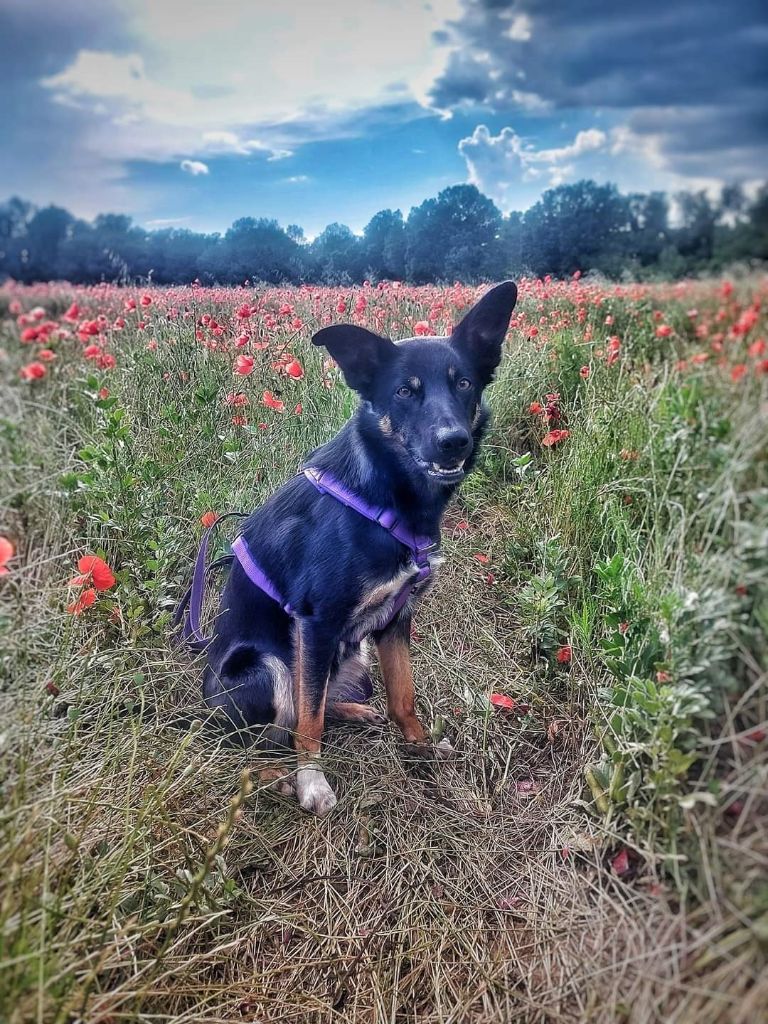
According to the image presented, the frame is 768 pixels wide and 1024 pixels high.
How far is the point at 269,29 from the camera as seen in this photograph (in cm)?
240

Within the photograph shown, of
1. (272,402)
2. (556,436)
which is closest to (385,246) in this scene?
(272,402)

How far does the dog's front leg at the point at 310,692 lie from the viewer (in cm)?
238

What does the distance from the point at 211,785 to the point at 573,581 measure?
1603mm

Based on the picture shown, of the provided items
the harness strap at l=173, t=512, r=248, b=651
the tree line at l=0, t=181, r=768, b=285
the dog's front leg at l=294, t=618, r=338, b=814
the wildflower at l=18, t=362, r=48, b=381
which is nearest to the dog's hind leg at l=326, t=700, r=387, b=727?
the dog's front leg at l=294, t=618, r=338, b=814

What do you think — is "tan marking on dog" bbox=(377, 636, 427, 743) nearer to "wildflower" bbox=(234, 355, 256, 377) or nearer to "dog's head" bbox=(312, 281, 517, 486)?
"dog's head" bbox=(312, 281, 517, 486)

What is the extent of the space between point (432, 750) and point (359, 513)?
1032 mm

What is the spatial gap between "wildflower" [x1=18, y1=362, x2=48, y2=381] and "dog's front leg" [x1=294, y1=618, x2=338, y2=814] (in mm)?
1299

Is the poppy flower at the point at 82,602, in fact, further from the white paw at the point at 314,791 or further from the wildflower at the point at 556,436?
the wildflower at the point at 556,436

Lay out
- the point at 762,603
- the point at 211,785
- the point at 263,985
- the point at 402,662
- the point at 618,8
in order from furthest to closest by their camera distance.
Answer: the point at 402,662
the point at 211,785
the point at 618,8
the point at 263,985
the point at 762,603

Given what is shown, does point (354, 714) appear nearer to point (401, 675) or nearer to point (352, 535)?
point (401, 675)

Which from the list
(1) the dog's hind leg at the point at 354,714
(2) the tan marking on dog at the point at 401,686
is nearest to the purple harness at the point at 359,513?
(2) the tan marking on dog at the point at 401,686

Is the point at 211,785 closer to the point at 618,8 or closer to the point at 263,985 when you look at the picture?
the point at 263,985

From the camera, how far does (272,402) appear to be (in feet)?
10.3

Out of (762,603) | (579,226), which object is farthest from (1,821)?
(579,226)
